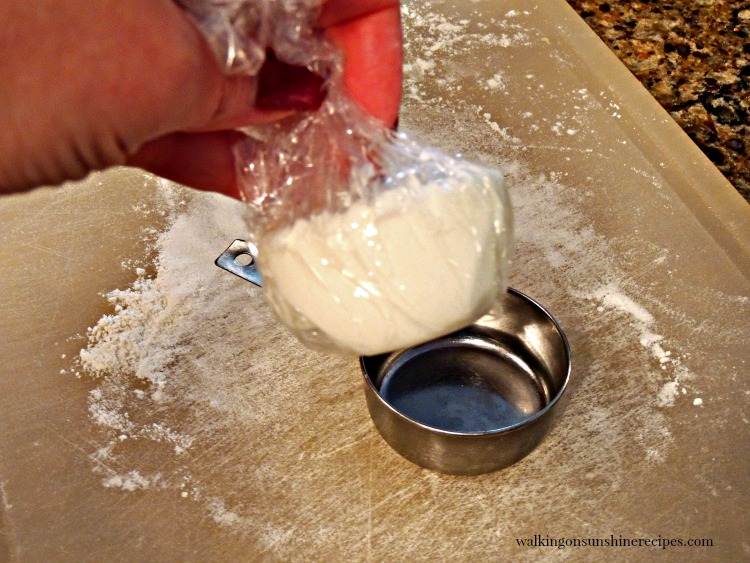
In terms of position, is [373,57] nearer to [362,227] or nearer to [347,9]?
[347,9]

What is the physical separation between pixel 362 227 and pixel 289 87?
0.71 ft

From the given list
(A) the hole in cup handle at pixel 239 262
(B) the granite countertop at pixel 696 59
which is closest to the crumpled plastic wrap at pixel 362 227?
(A) the hole in cup handle at pixel 239 262

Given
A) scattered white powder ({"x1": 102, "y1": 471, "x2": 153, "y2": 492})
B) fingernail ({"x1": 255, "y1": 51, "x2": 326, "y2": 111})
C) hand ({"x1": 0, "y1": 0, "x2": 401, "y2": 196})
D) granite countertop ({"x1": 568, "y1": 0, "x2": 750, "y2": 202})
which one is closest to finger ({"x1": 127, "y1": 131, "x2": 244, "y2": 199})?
fingernail ({"x1": 255, "y1": 51, "x2": 326, "y2": 111})

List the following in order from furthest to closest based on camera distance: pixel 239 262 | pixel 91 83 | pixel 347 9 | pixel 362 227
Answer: pixel 239 262
pixel 347 9
pixel 362 227
pixel 91 83

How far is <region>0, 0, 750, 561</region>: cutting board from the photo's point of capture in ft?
2.84

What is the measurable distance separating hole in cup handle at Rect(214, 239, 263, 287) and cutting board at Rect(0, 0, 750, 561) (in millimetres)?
59

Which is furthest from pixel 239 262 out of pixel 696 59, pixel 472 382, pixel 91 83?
pixel 696 59

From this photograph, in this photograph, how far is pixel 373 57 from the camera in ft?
2.57

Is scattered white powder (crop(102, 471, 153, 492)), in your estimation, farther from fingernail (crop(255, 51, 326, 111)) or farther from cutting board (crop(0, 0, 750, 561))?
fingernail (crop(255, 51, 326, 111))

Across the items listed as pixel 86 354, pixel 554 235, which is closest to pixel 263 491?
pixel 86 354

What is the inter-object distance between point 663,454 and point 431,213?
468mm

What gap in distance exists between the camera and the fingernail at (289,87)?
77 centimetres

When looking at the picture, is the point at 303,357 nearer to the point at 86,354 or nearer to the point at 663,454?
the point at 86,354

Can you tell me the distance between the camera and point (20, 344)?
3.43 feet
